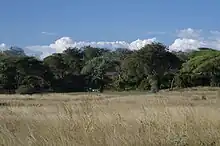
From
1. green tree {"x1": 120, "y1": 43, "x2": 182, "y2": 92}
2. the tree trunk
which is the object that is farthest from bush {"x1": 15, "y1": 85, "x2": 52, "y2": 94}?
the tree trunk

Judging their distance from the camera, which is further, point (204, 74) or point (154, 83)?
point (204, 74)

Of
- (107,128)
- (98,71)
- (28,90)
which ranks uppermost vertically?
(98,71)

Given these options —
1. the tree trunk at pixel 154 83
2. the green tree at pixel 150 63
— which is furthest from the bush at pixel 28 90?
the tree trunk at pixel 154 83

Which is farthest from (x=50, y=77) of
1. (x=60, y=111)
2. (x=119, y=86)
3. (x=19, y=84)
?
(x=60, y=111)

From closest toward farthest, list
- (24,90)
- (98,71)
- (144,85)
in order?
(144,85)
(24,90)
(98,71)

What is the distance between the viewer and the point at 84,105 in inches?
268

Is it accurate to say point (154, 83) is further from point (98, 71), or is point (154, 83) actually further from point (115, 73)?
point (115, 73)

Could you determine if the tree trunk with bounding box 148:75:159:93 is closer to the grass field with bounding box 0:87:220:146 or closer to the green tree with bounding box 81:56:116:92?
the green tree with bounding box 81:56:116:92

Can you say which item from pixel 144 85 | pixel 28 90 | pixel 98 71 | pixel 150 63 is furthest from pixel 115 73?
pixel 28 90

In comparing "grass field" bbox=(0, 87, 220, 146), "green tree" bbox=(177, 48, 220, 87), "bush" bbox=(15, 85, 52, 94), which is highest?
"green tree" bbox=(177, 48, 220, 87)

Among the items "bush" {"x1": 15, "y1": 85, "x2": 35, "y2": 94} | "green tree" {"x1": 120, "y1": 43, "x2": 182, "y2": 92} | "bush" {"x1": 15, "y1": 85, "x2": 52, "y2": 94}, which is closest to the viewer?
"bush" {"x1": 15, "y1": 85, "x2": 35, "y2": 94}

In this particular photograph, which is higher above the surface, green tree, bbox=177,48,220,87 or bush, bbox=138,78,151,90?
green tree, bbox=177,48,220,87

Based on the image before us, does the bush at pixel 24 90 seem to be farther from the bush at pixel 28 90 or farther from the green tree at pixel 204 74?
the green tree at pixel 204 74

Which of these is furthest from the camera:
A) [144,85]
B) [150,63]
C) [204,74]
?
[150,63]
